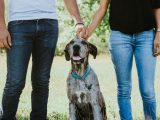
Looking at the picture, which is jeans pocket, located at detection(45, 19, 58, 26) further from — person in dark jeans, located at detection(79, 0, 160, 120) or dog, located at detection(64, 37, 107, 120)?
person in dark jeans, located at detection(79, 0, 160, 120)

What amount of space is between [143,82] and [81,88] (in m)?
0.71

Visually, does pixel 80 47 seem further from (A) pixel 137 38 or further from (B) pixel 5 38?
(B) pixel 5 38

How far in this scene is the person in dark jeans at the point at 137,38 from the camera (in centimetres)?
A: 579

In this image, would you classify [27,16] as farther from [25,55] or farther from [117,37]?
[117,37]

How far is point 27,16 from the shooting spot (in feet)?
18.8

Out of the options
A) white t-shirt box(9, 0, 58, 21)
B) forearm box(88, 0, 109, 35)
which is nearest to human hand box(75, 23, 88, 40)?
forearm box(88, 0, 109, 35)

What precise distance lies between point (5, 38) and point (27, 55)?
351 mm

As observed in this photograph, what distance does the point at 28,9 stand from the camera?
18.7 ft

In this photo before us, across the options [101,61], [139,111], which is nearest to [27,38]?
[139,111]

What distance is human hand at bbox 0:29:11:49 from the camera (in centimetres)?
561

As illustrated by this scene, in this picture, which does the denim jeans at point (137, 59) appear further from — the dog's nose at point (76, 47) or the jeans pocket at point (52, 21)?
the jeans pocket at point (52, 21)

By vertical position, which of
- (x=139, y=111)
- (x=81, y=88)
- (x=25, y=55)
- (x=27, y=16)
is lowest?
(x=139, y=111)

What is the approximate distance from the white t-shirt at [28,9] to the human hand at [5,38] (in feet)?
0.66

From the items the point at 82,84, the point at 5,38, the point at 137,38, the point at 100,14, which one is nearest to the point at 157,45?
the point at 137,38
